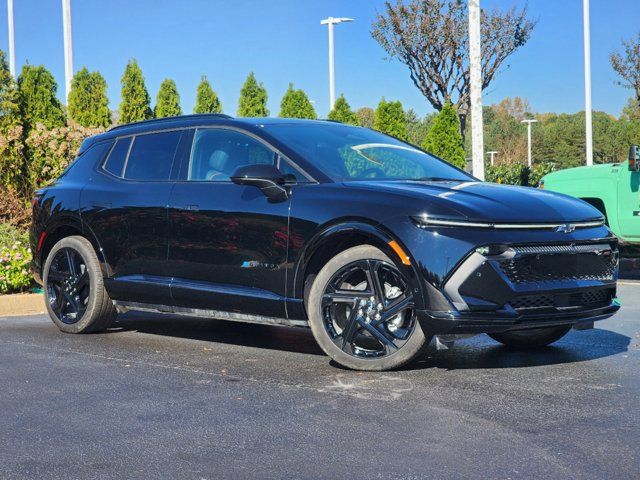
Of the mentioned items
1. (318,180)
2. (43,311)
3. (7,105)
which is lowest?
(43,311)

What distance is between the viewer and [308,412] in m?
4.72

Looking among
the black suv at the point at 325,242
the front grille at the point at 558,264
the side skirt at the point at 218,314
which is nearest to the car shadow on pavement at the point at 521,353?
the black suv at the point at 325,242

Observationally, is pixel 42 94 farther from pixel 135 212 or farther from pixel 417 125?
pixel 417 125

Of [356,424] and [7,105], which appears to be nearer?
[356,424]

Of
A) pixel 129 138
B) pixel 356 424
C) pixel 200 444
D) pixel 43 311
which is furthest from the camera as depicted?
pixel 43 311

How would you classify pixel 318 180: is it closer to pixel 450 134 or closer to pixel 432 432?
pixel 432 432

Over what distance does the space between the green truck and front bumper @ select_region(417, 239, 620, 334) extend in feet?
25.4

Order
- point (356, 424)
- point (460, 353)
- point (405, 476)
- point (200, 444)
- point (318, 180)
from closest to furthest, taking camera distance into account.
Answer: point (405, 476) → point (200, 444) → point (356, 424) → point (318, 180) → point (460, 353)

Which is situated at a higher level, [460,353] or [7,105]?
[7,105]

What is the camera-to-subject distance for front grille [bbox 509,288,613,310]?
17.8 ft

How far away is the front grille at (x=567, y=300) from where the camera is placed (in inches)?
213

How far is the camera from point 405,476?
3.63m

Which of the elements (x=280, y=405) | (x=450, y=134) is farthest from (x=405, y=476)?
(x=450, y=134)

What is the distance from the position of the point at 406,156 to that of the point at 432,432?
9.90 feet
